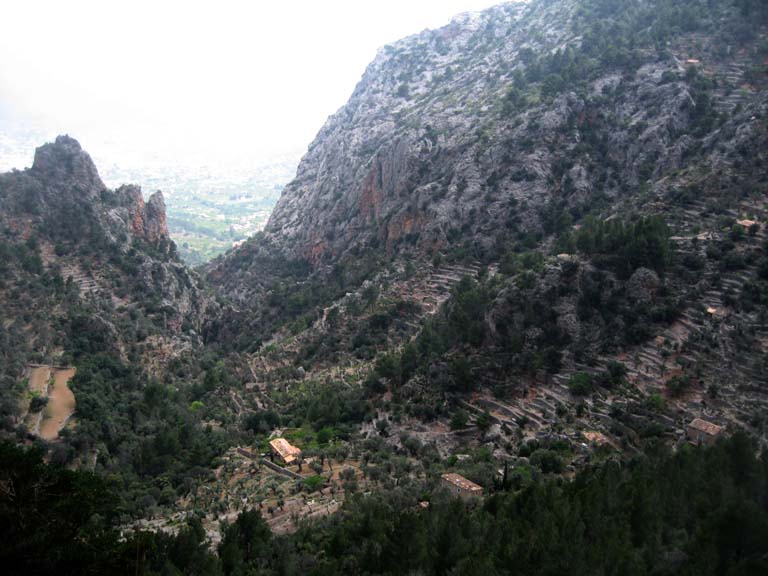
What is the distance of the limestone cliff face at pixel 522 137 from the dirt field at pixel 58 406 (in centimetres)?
4642

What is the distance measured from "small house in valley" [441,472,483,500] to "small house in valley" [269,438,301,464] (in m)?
15.1

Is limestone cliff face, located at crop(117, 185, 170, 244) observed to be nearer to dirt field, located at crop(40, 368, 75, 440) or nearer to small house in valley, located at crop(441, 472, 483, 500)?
dirt field, located at crop(40, 368, 75, 440)

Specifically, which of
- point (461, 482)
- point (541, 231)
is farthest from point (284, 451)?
point (541, 231)

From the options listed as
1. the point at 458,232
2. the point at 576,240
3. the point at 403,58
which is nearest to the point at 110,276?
the point at 458,232

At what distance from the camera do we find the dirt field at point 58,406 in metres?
54.0

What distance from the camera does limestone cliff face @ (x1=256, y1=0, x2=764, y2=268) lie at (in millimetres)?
80125

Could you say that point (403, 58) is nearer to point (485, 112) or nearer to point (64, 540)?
point (485, 112)

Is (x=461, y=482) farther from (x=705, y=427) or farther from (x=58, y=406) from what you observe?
(x=58, y=406)

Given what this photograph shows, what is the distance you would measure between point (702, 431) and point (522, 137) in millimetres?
55206

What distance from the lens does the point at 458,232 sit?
84688 millimetres

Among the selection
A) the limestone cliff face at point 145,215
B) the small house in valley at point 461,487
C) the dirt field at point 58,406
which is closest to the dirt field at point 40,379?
the dirt field at point 58,406

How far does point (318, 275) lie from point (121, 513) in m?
65.3

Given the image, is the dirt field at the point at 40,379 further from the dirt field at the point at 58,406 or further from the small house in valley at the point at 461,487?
the small house in valley at the point at 461,487

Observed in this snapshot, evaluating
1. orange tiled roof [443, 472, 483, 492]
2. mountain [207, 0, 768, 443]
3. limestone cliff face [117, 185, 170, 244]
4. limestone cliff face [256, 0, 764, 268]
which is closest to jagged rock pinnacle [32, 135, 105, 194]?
limestone cliff face [117, 185, 170, 244]
